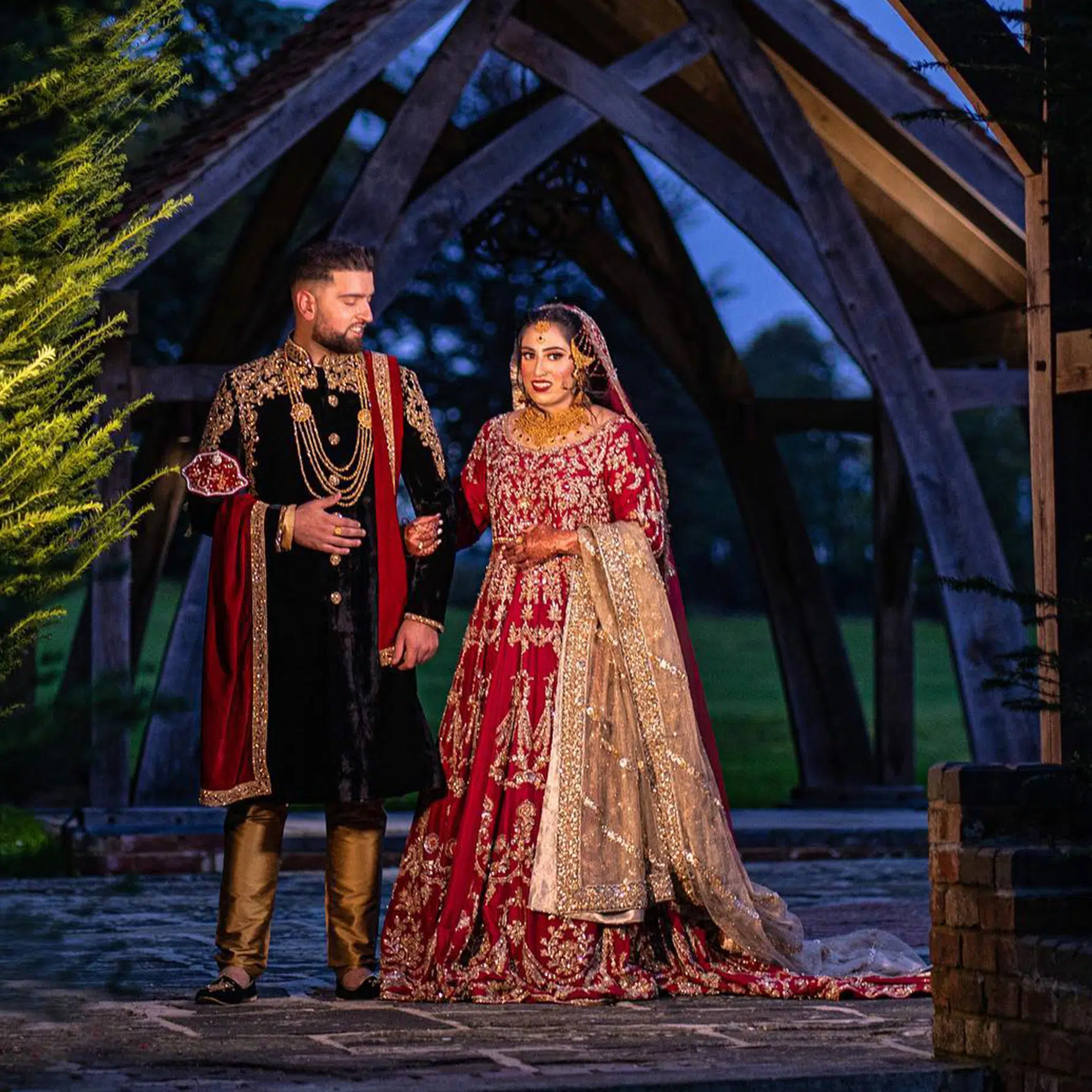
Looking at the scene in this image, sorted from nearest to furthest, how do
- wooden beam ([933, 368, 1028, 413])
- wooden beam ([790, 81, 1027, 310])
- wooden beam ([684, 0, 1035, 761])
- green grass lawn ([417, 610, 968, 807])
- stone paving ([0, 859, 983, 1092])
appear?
1. stone paving ([0, 859, 983, 1092])
2. wooden beam ([684, 0, 1035, 761])
3. wooden beam ([933, 368, 1028, 413])
4. wooden beam ([790, 81, 1027, 310])
5. green grass lawn ([417, 610, 968, 807])

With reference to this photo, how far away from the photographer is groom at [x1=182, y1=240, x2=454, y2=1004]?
531 cm

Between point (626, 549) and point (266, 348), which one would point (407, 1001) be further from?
point (266, 348)

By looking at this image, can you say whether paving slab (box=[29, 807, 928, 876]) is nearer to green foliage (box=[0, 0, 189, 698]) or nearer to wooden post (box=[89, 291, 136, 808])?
wooden post (box=[89, 291, 136, 808])

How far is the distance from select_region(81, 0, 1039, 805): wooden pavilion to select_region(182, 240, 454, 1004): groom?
9.71ft

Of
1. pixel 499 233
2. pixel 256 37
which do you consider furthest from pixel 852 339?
pixel 256 37

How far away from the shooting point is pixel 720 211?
33.1ft

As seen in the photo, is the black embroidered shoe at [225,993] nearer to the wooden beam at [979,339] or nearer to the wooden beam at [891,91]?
the wooden beam at [891,91]

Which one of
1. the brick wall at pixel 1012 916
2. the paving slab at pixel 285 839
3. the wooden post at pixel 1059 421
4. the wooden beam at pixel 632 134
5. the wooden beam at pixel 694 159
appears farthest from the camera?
the wooden beam at pixel 694 159

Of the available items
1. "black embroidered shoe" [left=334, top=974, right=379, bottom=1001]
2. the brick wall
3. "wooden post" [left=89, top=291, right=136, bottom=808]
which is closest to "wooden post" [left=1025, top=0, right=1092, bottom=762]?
the brick wall

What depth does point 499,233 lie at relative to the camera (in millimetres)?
11039

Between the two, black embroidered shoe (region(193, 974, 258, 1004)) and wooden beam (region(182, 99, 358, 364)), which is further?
wooden beam (region(182, 99, 358, 364))

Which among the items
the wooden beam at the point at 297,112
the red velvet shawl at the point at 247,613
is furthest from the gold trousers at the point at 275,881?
the wooden beam at the point at 297,112

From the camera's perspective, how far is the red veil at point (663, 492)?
595 centimetres

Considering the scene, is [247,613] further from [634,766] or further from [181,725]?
[181,725]
